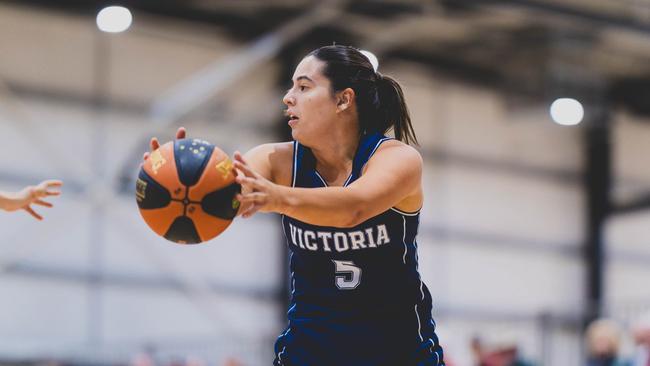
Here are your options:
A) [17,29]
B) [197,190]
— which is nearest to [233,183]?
[197,190]

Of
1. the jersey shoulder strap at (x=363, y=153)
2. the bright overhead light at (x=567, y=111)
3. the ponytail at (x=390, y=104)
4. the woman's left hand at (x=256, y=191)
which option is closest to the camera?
the woman's left hand at (x=256, y=191)

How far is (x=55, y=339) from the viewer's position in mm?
15273

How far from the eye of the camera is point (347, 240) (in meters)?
4.34

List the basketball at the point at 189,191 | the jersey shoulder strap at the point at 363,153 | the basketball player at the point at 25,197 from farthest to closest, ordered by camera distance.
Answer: the basketball player at the point at 25,197 < the jersey shoulder strap at the point at 363,153 < the basketball at the point at 189,191

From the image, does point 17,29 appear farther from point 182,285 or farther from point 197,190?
point 197,190

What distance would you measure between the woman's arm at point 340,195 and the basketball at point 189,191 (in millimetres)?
103

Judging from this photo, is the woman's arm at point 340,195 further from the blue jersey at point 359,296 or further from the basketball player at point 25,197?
the basketball player at point 25,197

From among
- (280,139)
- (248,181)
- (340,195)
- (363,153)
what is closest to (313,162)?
(363,153)

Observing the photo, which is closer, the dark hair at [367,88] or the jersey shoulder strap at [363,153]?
the jersey shoulder strap at [363,153]

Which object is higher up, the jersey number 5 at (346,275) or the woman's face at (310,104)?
the woman's face at (310,104)

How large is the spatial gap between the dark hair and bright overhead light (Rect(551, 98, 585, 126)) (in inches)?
457

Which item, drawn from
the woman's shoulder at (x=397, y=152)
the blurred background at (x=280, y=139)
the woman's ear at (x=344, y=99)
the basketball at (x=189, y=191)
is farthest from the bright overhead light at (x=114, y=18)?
the basketball at (x=189, y=191)

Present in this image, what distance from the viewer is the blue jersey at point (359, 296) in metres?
4.38

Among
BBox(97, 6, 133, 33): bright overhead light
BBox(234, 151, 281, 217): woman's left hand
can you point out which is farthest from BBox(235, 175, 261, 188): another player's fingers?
BBox(97, 6, 133, 33): bright overhead light
